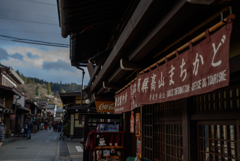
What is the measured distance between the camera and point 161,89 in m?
4.59

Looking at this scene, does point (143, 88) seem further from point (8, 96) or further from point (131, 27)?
point (8, 96)

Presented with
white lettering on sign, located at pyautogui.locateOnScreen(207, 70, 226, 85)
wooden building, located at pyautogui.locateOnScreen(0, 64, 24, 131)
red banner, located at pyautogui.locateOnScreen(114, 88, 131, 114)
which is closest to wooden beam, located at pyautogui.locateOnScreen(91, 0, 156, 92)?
white lettering on sign, located at pyautogui.locateOnScreen(207, 70, 226, 85)

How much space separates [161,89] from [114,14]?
5.36 metres

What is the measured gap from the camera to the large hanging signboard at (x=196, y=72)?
273cm

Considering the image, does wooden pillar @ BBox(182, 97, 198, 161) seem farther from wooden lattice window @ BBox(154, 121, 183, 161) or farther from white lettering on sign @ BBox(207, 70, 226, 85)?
white lettering on sign @ BBox(207, 70, 226, 85)

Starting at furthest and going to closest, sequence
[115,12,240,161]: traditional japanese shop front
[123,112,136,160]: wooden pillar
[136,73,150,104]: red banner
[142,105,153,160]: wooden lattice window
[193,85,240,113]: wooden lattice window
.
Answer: [123,112,136,160]: wooden pillar → [142,105,153,160]: wooden lattice window → [136,73,150,104]: red banner → [193,85,240,113]: wooden lattice window → [115,12,240,161]: traditional japanese shop front

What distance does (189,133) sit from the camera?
15.8 feet

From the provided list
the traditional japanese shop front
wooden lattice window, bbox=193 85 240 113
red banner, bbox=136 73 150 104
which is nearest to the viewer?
the traditional japanese shop front

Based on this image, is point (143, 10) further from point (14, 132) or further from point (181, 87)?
point (14, 132)

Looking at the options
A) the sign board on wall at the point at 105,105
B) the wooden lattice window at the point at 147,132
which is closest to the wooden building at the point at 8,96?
the sign board on wall at the point at 105,105

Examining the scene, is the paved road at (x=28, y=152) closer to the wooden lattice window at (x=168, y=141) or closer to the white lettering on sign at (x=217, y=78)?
the wooden lattice window at (x=168, y=141)

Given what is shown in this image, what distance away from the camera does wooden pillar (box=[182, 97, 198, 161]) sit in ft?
15.7

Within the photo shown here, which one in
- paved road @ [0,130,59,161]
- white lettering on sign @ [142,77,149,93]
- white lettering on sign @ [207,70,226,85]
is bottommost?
paved road @ [0,130,59,161]

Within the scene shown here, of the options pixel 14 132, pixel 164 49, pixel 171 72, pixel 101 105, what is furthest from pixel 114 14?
pixel 14 132
